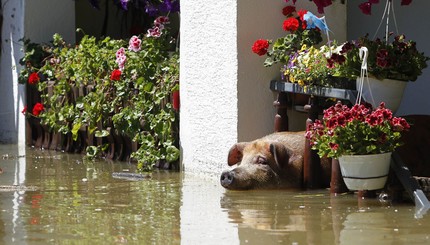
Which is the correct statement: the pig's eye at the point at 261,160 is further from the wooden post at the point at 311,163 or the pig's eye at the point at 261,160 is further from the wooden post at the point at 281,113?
the wooden post at the point at 281,113

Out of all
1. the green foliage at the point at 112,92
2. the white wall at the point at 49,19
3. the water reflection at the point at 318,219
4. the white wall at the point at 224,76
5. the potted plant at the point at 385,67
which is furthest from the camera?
the white wall at the point at 49,19

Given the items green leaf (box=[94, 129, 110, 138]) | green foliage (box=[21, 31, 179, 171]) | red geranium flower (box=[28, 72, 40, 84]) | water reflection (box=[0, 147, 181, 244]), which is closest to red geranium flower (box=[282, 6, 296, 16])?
green foliage (box=[21, 31, 179, 171])

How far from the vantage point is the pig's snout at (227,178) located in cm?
923

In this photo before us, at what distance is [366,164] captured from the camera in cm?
841

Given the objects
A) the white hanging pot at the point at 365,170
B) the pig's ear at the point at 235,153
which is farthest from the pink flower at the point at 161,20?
the white hanging pot at the point at 365,170

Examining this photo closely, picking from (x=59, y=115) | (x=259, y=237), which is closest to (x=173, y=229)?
(x=259, y=237)

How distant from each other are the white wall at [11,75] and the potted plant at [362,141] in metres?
6.01

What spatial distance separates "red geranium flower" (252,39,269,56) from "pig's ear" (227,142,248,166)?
76 centimetres

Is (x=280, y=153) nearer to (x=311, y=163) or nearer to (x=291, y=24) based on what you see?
(x=311, y=163)

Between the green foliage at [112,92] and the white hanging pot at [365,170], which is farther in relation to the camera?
the green foliage at [112,92]

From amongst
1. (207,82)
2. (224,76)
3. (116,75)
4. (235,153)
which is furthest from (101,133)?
(235,153)

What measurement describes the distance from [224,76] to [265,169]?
A: 3.53 ft

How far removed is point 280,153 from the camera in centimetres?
933

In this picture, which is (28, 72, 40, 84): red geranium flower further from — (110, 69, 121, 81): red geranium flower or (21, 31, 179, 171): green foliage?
(110, 69, 121, 81): red geranium flower
